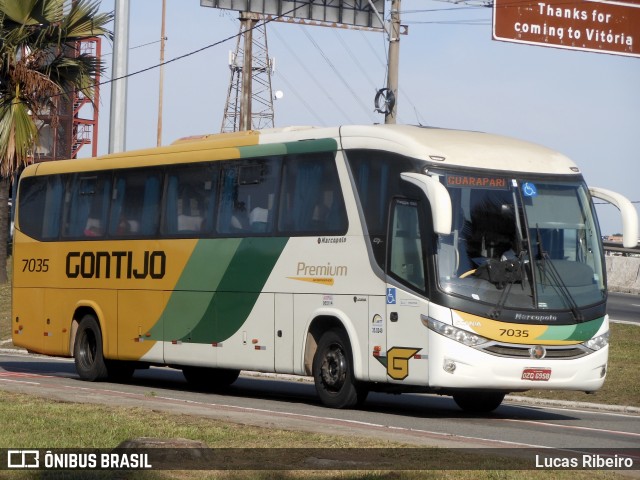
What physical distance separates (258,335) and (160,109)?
1991 inches

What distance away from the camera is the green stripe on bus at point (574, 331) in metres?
15.5

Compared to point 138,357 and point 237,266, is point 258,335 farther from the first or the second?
point 138,357

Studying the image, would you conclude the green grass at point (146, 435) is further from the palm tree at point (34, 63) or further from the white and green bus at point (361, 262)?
the palm tree at point (34, 63)

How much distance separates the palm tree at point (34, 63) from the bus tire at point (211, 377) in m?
10.6

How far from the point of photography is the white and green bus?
1539 centimetres

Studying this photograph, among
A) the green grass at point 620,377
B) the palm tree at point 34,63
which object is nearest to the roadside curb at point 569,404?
the green grass at point 620,377

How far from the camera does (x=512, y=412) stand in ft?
59.0

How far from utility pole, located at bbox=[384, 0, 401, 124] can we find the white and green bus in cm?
821

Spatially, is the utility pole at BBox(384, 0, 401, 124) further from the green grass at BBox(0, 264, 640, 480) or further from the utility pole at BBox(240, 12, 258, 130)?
the green grass at BBox(0, 264, 640, 480)

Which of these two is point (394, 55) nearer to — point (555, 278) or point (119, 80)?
point (119, 80)

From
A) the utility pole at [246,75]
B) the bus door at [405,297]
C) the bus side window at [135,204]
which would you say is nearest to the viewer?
the bus door at [405,297]

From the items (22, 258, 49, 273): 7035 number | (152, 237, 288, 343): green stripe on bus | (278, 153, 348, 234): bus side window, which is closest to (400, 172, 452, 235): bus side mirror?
(278, 153, 348, 234): bus side window

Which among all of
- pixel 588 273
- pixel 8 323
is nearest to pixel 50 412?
pixel 588 273

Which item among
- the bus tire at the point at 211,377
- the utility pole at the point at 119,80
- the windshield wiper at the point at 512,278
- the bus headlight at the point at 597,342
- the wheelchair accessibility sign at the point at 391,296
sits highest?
the utility pole at the point at 119,80
